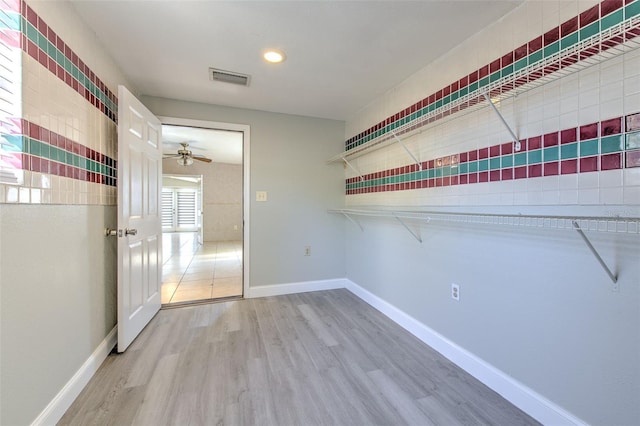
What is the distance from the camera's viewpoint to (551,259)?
131cm

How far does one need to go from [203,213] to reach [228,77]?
612 centimetres

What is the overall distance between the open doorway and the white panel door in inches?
21.7

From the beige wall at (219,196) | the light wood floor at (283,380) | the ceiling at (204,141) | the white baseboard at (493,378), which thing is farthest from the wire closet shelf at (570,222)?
the beige wall at (219,196)

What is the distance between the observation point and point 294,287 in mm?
3293

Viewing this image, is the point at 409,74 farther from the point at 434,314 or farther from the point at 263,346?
the point at 263,346

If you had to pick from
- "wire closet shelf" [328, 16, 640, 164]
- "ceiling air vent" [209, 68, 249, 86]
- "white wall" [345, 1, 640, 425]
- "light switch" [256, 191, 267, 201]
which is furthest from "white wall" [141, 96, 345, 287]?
"wire closet shelf" [328, 16, 640, 164]

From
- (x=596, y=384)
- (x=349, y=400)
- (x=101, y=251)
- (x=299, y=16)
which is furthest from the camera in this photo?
(x=101, y=251)

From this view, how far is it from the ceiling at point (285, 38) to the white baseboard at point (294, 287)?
7.18 ft

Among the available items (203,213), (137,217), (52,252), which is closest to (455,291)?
(52,252)

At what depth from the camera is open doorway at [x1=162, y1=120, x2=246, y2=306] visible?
3.49 meters

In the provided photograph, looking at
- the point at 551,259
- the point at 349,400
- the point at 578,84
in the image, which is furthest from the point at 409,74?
the point at 349,400

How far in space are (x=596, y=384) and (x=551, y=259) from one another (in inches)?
21.4

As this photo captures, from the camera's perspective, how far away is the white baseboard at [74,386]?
128 cm

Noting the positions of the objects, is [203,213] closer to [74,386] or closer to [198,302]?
[198,302]
